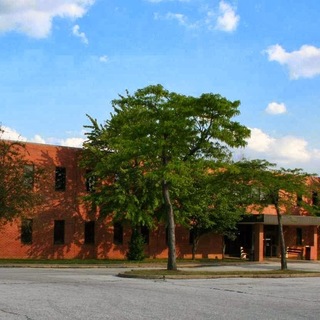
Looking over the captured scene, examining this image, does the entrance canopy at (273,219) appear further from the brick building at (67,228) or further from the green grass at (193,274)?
the green grass at (193,274)

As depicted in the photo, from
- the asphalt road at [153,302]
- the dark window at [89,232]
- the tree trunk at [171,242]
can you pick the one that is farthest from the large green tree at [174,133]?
the dark window at [89,232]

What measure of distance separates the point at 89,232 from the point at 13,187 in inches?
422

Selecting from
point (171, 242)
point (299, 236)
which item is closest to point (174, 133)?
point (171, 242)

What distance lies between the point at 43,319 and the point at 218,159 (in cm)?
1781

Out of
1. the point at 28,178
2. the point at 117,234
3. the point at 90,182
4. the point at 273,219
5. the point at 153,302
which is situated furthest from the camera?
the point at 273,219

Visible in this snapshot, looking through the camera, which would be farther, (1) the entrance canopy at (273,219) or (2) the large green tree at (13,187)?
(1) the entrance canopy at (273,219)

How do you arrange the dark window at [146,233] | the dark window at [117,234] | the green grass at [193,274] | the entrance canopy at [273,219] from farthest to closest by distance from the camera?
the dark window at [146,233] < the entrance canopy at [273,219] < the dark window at [117,234] < the green grass at [193,274]

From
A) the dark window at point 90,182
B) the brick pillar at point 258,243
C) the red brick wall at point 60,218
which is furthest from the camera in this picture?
the brick pillar at point 258,243

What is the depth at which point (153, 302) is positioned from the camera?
15.4 meters

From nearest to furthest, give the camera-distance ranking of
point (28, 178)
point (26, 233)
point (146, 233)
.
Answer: point (28, 178) → point (26, 233) → point (146, 233)

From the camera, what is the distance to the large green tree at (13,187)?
115 ft

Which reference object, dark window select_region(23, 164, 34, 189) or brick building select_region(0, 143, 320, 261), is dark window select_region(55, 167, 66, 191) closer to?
brick building select_region(0, 143, 320, 261)

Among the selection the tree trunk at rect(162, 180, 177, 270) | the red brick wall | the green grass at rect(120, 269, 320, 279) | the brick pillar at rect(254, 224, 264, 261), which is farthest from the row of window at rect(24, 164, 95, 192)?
the green grass at rect(120, 269, 320, 279)

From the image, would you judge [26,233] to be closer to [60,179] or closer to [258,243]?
[60,179]
